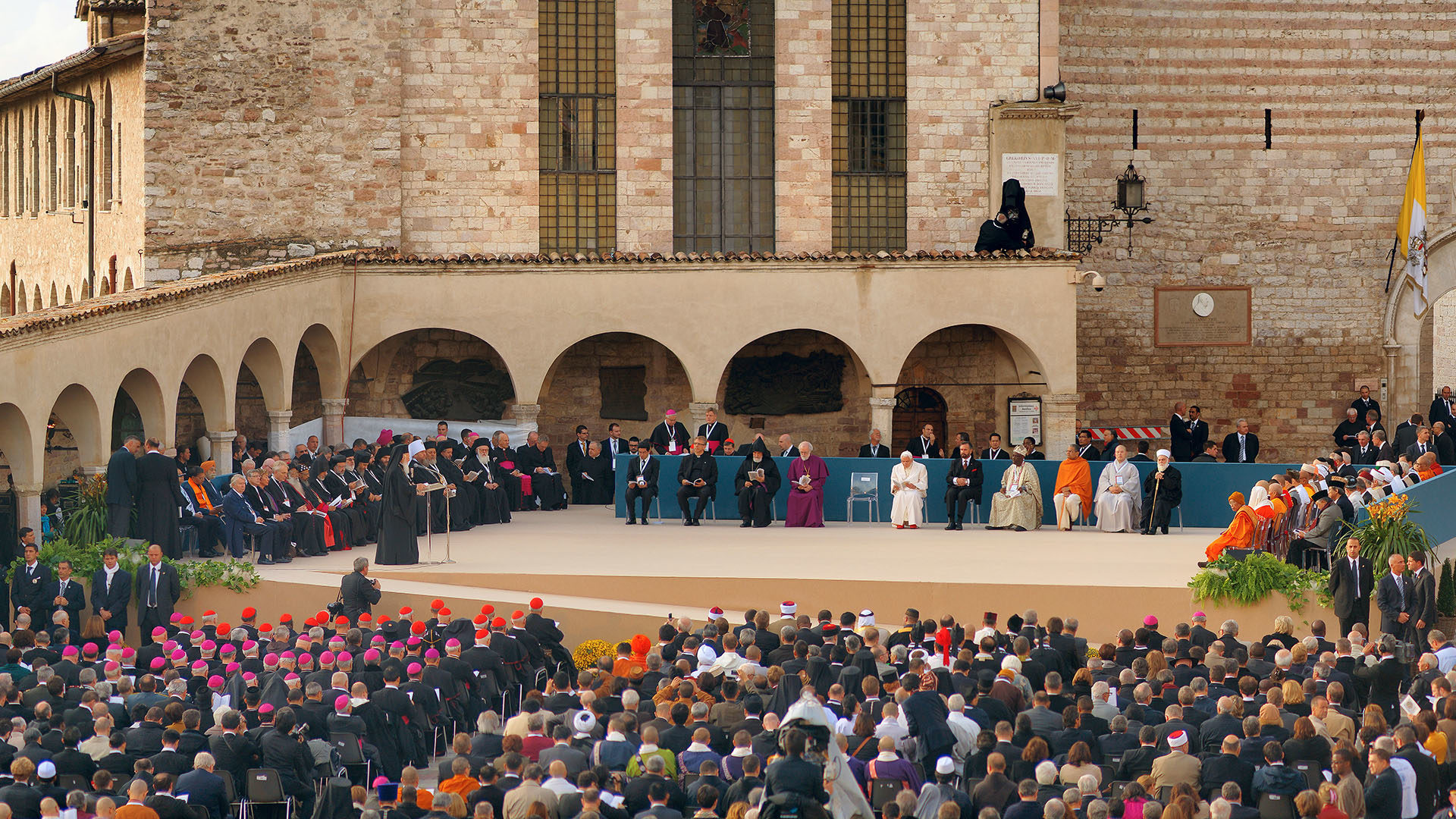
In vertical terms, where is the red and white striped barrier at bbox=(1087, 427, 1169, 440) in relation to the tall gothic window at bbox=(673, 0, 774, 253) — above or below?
below

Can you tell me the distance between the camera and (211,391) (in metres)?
21.3

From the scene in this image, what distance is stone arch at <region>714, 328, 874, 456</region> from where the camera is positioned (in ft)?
85.8

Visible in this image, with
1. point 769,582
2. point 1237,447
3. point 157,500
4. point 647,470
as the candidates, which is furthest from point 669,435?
point 1237,447

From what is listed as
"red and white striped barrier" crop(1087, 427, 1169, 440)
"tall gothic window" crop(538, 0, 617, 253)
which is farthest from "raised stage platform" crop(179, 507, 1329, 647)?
"red and white striped barrier" crop(1087, 427, 1169, 440)

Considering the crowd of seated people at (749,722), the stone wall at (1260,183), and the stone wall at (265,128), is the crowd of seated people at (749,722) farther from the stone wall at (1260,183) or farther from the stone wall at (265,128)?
the stone wall at (1260,183)

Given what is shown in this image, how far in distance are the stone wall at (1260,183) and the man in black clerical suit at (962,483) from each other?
7.85m

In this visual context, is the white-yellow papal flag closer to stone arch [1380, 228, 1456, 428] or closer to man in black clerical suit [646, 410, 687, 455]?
stone arch [1380, 228, 1456, 428]

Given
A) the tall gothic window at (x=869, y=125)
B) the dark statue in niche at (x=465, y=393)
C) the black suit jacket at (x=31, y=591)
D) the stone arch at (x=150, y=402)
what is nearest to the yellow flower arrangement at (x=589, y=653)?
the black suit jacket at (x=31, y=591)

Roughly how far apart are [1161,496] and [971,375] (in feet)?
18.7

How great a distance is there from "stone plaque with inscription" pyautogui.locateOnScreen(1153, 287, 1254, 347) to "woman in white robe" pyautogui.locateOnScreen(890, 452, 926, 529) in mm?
9001

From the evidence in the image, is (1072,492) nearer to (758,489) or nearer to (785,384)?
(758,489)

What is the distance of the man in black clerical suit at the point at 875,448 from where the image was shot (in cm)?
2324

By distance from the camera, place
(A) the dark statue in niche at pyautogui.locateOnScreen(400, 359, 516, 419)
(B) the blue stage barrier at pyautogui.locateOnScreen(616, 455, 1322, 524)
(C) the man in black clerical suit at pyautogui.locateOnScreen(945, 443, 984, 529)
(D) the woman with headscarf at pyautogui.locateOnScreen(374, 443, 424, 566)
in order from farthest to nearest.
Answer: (A) the dark statue in niche at pyautogui.locateOnScreen(400, 359, 516, 419) < (C) the man in black clerical suit at pyautogui.locateOnScreen(945, 443, 984, 529) < (B) the blue stage barrier at pyautogui.locateOnScreen(616, 455, 1322, 524) < (D) the woman with headscarf at pyautogui.locateOnScreen(374, 443, 424, 566)

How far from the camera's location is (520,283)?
80.2ft
